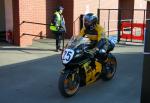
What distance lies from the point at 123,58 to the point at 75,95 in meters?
4.89

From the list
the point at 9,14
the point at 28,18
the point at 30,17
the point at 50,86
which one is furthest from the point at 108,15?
the point at 50,86

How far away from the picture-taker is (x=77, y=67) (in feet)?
25.0

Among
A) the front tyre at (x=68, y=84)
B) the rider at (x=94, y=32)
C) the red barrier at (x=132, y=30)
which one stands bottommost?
the front tyre at (x=68, y=84)

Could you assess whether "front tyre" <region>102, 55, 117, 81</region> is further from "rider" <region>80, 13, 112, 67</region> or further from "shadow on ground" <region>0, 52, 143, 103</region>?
"rider" <region>80, 13, 112, 67</region>

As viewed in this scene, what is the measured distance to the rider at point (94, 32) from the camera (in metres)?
8.17

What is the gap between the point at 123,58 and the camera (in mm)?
12242

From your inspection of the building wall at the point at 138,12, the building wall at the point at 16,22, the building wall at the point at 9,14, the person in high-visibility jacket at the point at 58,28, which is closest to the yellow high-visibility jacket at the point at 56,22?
the person in high-visibility jacket at the point at 58,28

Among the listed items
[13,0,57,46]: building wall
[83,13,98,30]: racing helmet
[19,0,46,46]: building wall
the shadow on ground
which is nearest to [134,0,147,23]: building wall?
[13,0,57,46]: building wall

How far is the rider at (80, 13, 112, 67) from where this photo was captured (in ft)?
26.8

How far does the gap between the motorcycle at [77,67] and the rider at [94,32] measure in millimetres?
128

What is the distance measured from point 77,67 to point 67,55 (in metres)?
0.41

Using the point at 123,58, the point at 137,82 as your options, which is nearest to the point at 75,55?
the point at 137,82

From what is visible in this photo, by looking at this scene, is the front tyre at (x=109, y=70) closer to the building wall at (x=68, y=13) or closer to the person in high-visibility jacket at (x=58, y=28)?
the person in high-visibility jacket at (x=58, y=28)

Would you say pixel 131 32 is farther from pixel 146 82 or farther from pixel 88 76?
pixel 146 82
